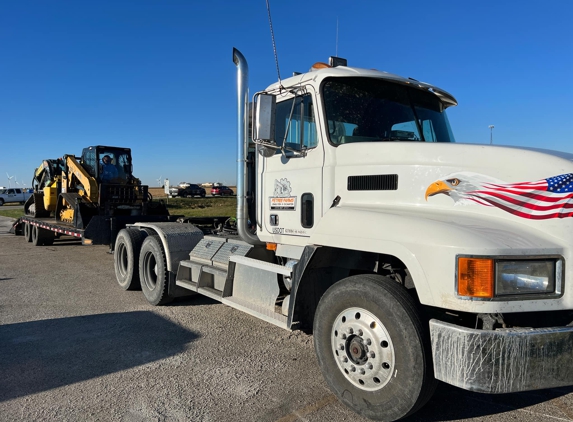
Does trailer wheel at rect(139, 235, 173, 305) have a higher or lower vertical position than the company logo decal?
lower

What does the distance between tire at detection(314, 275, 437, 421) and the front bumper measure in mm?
271

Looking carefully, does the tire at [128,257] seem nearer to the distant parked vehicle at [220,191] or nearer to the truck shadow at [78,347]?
the truck shadow at [78,347]

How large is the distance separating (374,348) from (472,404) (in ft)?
3.76

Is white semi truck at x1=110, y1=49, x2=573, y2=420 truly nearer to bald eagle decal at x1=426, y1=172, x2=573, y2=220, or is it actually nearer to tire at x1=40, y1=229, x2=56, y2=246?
bald eagle decal at x1=426, y1=172, x2=573, y2=220

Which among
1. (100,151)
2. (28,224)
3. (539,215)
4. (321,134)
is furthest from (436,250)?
(28,224)

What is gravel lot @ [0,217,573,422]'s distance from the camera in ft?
11.4

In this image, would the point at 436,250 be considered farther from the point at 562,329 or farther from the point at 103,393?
the point at 103,393

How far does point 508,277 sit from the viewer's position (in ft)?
9.01

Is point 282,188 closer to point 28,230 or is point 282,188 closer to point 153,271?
point 153,271

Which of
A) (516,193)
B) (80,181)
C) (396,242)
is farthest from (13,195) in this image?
(516,193)

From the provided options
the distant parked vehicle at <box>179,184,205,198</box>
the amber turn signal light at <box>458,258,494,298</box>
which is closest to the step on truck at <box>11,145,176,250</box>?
the amber turn signal light at <box>458,258,494,298</box>

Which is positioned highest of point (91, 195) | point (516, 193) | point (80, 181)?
point (80, 181)

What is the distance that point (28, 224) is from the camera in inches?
610

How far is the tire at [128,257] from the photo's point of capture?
7309mm
